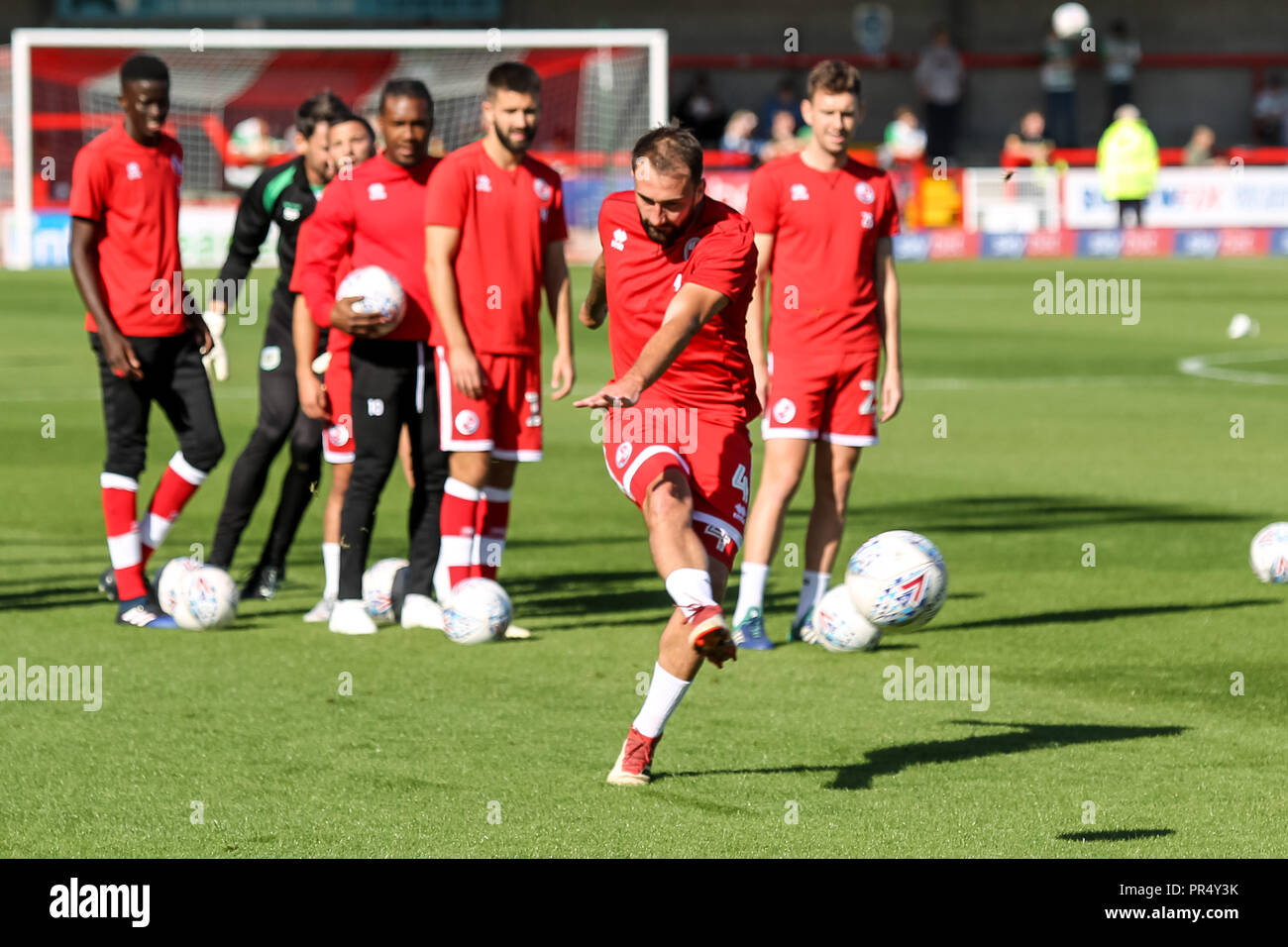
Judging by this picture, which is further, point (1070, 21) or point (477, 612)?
point (1070, 21)

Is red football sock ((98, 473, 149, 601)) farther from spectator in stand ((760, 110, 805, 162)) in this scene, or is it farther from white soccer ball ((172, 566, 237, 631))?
spectator in stand ((760, 110, 805, 162))

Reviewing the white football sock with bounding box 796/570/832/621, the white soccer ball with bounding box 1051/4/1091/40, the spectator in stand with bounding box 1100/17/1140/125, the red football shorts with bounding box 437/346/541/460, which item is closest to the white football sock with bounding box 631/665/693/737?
the red football shorts with bounding box 437/346/541/460

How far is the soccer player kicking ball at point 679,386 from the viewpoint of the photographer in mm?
5973

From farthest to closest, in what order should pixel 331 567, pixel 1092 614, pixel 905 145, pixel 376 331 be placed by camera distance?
pixel 905 145, pixel 331 567, pixel 1092 614, pixel 376 331

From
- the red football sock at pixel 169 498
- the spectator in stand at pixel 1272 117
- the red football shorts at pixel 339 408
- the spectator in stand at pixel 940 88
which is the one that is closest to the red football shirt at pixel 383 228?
the red football shorts at pixel 339 408

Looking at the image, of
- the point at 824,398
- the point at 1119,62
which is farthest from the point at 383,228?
the point at 1119,62

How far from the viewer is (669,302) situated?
6.40 metres

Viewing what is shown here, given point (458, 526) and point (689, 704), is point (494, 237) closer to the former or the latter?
point (458, 526)

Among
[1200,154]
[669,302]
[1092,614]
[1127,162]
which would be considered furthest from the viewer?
[1200,154]

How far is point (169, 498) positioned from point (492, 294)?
1785 mm

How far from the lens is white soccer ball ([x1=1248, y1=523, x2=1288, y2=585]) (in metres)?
9.70
